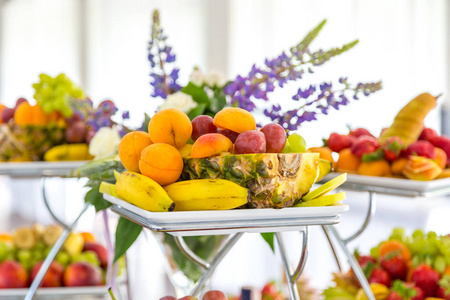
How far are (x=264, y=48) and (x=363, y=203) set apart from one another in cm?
164

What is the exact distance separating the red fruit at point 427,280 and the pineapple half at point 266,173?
1.86ft

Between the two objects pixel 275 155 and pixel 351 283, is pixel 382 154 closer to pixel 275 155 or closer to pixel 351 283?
pixel 351 283

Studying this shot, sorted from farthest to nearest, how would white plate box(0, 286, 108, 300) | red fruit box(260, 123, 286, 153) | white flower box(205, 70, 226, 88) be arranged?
1. white plate box(0, 286, 108, 300)
2. white flower box(205, 70, 226, 88)
3. red fruit box(260, 123, 286, 153)

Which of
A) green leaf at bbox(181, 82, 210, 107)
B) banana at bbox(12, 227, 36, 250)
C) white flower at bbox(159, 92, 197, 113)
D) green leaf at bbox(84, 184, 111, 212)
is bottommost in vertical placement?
banana at bbox(12, 227, 36, 250)

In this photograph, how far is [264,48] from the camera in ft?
15.8

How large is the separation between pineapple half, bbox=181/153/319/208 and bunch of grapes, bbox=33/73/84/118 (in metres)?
0.83

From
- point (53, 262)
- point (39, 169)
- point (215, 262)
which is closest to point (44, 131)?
point (39, 169)

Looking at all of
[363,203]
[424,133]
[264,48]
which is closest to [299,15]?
[264,48]

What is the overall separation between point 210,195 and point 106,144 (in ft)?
1.57

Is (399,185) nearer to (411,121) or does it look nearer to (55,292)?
(411,121)

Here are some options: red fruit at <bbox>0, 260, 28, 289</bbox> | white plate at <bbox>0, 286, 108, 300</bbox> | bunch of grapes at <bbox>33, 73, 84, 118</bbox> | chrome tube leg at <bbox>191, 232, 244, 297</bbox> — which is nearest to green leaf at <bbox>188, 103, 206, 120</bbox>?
chrome tube leg at <bbox>191, 232, 244, 297</bbox>

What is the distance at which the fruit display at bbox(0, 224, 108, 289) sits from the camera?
1.65 meters

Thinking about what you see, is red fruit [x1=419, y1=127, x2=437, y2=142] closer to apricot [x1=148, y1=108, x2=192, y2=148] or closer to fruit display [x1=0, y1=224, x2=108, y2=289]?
apricot [x1=148, y1=108, x2=192, y2=148]

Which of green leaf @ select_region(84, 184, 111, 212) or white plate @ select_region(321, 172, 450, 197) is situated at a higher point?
white plate @ select_region(321, 172, 450, 197)
